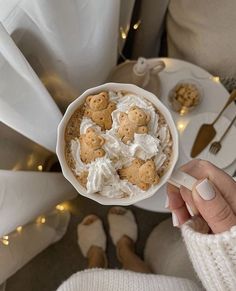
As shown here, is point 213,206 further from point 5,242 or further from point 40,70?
point 5,242

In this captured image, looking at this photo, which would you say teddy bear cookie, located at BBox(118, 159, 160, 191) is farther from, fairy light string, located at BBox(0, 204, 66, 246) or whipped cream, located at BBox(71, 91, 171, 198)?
fairy light string, located at BBox(0, 204, 66, 246)

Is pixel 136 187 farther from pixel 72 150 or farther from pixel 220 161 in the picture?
pixel 220 161

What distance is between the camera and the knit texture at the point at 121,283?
2.92ft

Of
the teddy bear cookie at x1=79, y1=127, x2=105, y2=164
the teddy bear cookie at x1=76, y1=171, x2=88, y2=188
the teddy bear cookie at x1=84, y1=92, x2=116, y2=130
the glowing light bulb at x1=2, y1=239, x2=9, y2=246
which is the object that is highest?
the teddy bear cookie at x1=84, y1=92, x2=116, y2=130

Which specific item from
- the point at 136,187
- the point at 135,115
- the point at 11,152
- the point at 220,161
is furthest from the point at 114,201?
the point at 220,161

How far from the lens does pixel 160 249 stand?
1.18 m

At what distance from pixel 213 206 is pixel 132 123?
0.59ft

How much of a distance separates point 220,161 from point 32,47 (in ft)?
1.77

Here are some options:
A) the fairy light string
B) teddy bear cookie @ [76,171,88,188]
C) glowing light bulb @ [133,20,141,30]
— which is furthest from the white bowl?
glowing light bulb @ [133,20,141,30]

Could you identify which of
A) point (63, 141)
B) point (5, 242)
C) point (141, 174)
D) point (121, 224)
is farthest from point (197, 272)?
point (121, 224)

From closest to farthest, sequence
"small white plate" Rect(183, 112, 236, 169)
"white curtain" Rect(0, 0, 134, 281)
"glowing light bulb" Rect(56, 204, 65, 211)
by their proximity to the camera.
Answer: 1. "white curtain" Rect(0, 0, 134, 281)
2. "small white plate" Rect(183, 112, 236, 169)
3. "glowing light bulb" Rect(56, 204, 65, 211)

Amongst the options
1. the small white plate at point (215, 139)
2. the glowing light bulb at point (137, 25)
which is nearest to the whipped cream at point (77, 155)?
the small white plate at point (215, 139)

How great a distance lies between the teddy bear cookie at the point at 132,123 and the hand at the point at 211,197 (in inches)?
4.4

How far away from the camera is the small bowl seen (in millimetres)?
1068
